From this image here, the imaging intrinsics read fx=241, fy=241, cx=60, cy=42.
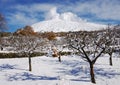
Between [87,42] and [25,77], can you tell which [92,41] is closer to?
[87,42]

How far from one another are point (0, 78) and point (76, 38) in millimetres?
10628

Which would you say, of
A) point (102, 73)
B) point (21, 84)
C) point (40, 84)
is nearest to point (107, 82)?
point (102, 73)

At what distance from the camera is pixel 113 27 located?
30.1m

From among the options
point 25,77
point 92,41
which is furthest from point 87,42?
point 25,77

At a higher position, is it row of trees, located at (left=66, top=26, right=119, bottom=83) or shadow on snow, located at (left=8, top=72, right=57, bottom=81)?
row of trees, located at (left=66, top=26, right=119, bottom=83)

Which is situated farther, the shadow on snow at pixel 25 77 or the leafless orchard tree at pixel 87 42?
the shadow on snow at pixel 25 77

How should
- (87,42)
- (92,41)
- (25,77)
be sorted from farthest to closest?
(25,77), (92,41), (87,42)

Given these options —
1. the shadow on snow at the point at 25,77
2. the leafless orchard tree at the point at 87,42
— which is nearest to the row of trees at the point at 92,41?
the leafless orchard tree at the point at 87,42

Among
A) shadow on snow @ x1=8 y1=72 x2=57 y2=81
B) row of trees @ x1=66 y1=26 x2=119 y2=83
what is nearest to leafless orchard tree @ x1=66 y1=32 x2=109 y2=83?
row of trees @ x1=66 y1=26 x2=119 y2=83

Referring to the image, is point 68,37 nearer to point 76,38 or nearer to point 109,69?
point 76,38

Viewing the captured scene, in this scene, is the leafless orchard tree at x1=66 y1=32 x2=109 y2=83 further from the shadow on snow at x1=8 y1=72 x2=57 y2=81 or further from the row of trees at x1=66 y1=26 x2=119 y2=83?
the shadow on snow at x1=8 y1=72 x2=57 y2=81

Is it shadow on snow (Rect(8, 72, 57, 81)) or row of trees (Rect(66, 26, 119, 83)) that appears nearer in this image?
row of trees (Rect(66, 26, 119, 83))

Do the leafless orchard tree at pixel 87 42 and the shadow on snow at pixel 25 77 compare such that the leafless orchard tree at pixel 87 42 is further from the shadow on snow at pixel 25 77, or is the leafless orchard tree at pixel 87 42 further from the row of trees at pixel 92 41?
the shadow on snow at pixel 25 77

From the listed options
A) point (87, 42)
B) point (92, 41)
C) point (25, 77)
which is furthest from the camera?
point (25, 77)
